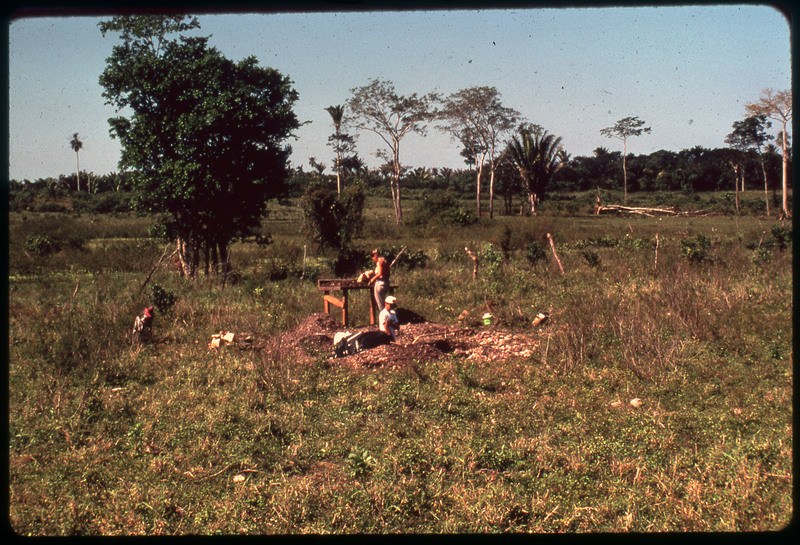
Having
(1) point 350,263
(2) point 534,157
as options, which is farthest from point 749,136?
(1) point 350,263

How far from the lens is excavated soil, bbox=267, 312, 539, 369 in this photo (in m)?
7.75

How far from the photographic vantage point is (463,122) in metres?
37.5

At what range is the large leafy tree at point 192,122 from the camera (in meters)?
13.3

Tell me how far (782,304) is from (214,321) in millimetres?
9025

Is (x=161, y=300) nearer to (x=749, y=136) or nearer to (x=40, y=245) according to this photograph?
(x=40, y=245)

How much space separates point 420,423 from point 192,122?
399 inches

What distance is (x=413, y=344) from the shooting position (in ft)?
26.3

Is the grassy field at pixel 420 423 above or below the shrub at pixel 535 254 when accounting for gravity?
below

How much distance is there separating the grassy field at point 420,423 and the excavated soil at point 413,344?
289mm

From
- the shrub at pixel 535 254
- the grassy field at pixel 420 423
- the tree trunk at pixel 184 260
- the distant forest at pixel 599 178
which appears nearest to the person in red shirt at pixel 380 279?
the grassy field at pixel 420 423

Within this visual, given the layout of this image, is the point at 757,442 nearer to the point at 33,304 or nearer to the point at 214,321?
the point at 214,321

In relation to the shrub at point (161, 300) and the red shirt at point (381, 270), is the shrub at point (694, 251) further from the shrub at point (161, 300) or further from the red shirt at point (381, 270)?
the shrub at point (161, 300)

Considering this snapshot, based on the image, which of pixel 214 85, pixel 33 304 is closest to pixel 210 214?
pixel 214 85

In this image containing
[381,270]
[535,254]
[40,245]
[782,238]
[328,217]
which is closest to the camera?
[381,270]
